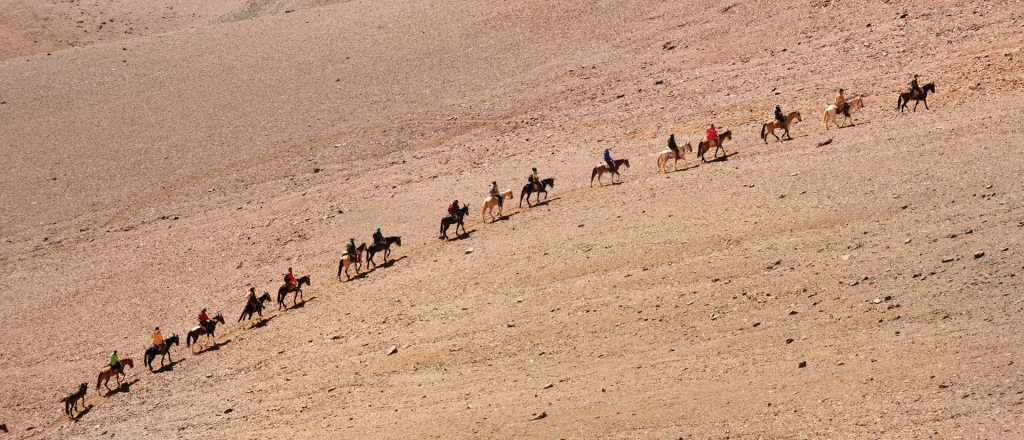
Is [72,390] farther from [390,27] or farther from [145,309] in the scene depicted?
[390,27]

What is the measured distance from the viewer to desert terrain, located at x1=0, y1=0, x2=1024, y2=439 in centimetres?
1905

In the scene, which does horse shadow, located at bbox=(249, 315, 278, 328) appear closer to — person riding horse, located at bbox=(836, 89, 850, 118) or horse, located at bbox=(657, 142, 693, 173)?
horse, located at bbox=(657, 142, 693, 173)

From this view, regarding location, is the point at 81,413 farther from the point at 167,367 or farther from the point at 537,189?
the point at 537,189

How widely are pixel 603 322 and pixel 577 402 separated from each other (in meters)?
3.53

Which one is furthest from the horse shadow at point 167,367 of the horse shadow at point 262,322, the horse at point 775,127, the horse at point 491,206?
the horse at point 775,127

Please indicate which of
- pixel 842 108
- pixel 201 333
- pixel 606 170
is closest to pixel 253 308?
pixel 201 333

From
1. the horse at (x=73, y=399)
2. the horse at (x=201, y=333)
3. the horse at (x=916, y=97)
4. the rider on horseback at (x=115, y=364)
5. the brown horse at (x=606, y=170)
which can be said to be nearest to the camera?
the horse at (x=73, y=399)

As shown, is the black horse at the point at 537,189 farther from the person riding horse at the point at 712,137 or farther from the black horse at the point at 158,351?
the black horse at the point at 158,351

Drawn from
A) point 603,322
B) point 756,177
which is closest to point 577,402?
point 603,322

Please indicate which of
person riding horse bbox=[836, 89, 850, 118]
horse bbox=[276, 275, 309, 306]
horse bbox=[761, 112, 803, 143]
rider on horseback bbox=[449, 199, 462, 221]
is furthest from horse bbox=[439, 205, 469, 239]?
person riding horse bbox=[836, 89, 850, 118]

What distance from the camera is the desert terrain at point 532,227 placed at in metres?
19.0

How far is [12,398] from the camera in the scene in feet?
87.8

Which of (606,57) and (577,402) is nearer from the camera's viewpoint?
(577,402)

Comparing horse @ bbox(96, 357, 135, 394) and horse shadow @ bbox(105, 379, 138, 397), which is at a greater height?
horse @ bbox(96, 357, 135, 394)
